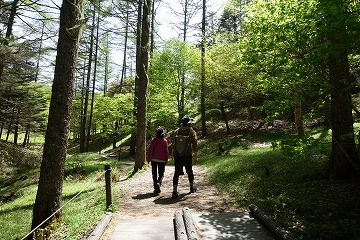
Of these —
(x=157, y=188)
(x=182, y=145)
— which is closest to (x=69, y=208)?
(x=157, y=188)

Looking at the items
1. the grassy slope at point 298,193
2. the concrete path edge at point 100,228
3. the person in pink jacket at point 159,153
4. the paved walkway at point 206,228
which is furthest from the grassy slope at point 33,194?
the grassy slope at point 298,193

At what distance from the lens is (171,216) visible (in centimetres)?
606

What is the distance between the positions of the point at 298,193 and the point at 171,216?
3.14 m

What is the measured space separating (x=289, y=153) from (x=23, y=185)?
48.0 ft

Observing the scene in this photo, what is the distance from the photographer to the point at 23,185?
1488cm

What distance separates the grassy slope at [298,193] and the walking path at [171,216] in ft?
1.82

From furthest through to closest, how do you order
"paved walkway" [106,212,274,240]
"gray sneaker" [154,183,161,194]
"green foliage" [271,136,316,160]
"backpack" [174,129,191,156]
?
1. "gray sneaker" [154,183,161,194]
2. "backpack" [174,129,191,156]
3. "green foliage" [271,136,316,160]
4. "paved walkway" [106,212,274,240]

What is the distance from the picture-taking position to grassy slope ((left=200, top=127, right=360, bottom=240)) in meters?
5.00

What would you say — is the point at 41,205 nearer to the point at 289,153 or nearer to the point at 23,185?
the point at 289,153

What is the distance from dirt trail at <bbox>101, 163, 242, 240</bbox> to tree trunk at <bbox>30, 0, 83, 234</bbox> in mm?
1548

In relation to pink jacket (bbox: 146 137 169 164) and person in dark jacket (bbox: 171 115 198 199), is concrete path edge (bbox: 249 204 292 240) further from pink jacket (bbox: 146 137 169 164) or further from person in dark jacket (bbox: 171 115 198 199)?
pink jacket (bbox: 146 137 169 164)

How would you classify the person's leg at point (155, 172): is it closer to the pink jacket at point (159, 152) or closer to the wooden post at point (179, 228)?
the pink jacket at point (159, 152)

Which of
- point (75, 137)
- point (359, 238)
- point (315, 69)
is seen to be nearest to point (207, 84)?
point (315, 69)

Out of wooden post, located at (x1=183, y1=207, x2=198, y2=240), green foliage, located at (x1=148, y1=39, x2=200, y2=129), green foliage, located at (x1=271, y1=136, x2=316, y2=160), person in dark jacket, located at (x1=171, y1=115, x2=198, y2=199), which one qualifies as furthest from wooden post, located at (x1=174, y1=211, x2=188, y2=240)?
green foliage, located at (x1=148, y1=39, x2=200, y2=129)
